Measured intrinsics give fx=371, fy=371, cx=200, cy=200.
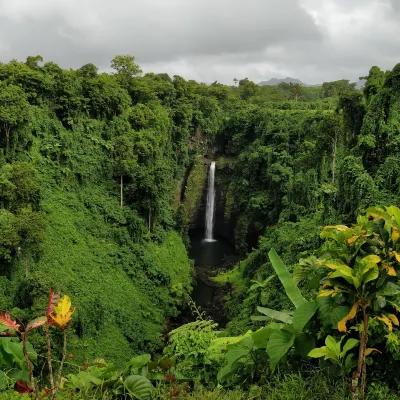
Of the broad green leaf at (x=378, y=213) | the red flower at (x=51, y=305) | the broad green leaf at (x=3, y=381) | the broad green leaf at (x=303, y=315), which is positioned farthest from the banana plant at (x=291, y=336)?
the broad green leaf at (x=3, y=381)

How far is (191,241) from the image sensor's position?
27453 millimetres

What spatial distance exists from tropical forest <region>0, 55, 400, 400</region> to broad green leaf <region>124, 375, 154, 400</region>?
0.01 metres

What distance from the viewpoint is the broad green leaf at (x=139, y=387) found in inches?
124

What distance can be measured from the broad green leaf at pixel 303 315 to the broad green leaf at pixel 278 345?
0.41 ft

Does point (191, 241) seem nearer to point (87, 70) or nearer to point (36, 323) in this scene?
point (87, 70)

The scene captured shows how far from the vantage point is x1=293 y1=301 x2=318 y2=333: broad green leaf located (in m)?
3.37

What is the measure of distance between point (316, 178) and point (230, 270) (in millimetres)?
7799

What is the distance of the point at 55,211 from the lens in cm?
1653

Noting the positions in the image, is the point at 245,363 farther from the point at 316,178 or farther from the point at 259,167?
the point at 259,167

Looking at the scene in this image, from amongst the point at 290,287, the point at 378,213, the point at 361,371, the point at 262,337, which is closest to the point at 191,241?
the point at 290,287

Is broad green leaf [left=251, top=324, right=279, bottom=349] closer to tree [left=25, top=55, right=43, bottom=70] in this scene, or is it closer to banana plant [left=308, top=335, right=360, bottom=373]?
banana plant [left=308, top=335, right=360, bottom=373]

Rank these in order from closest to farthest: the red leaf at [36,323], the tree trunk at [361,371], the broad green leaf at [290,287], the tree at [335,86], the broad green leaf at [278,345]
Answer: the red leaf at [36,323] → the tree trunk at [361,371] → the broad green leaf at [278,345] → the broad green leaf at [290,287] → the tree at [335,86]

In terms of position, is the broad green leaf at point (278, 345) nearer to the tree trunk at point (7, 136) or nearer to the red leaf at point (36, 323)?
the red leaf at point (36, 323)

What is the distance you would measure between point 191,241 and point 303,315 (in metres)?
24.2
